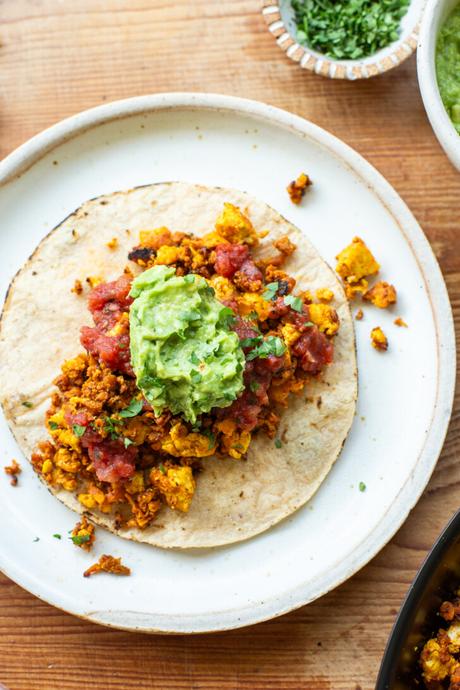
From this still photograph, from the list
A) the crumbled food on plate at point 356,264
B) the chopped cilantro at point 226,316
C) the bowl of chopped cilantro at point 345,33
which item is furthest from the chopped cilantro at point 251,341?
the bowl of chopped cilantro at point 345,33

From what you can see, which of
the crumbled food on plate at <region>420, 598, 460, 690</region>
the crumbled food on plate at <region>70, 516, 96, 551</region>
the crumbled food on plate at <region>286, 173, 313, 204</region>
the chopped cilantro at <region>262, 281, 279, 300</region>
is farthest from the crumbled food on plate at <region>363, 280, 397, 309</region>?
the crumbled food on plate at <region>70, 516, 96, 551</region>

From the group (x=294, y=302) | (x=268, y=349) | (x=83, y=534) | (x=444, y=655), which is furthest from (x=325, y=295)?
(x=444, y=655)

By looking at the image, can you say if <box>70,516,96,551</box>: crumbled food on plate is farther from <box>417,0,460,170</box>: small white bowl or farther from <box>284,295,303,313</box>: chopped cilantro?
<box>417,0,460,170</box>: small white bowl

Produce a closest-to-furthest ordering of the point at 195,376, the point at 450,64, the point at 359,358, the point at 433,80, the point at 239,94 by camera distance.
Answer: the point at 195,376
the point at 433,80
the point at 450,64
the point at 359,358
the point at 239,94

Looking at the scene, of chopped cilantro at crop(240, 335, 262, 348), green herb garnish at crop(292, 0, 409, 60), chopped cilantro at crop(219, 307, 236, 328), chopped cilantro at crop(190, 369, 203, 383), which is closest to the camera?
chopped cilantro at crop(190, 369, 203, 383)

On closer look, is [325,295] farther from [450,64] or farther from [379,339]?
[450,64]

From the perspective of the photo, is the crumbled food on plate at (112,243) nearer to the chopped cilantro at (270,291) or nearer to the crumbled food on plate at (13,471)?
the chopped cilantro at (270,291)
